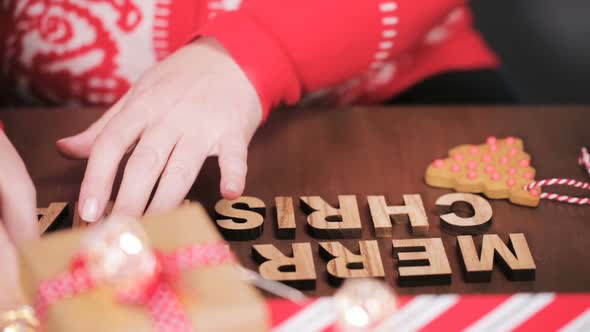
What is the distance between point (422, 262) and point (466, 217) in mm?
98

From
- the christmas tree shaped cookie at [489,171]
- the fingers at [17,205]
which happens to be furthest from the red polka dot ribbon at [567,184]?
the fingers at [17,205]

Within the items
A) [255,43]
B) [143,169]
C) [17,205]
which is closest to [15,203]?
[17,205]

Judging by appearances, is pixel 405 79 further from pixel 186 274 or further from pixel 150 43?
pixel 186 274

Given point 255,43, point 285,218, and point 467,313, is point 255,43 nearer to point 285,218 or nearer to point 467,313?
point 285,218

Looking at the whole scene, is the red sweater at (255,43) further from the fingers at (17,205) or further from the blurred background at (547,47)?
the blurred background at (547,47)

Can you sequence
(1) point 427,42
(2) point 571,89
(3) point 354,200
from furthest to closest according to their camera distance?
(2) point 571,89 → (1) point 427,42 → (3) point 354,200

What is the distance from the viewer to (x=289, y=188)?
0.81 meters

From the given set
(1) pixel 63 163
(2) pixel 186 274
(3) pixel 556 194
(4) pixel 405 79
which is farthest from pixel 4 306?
(4) pixel 405 79

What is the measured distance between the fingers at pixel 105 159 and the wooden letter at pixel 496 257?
1.07ft

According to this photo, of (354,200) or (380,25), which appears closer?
(354,200)

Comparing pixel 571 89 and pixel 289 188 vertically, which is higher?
pixel 289 188

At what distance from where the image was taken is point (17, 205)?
65 cm

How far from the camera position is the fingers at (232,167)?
725 mm

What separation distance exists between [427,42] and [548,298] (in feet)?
1.66
